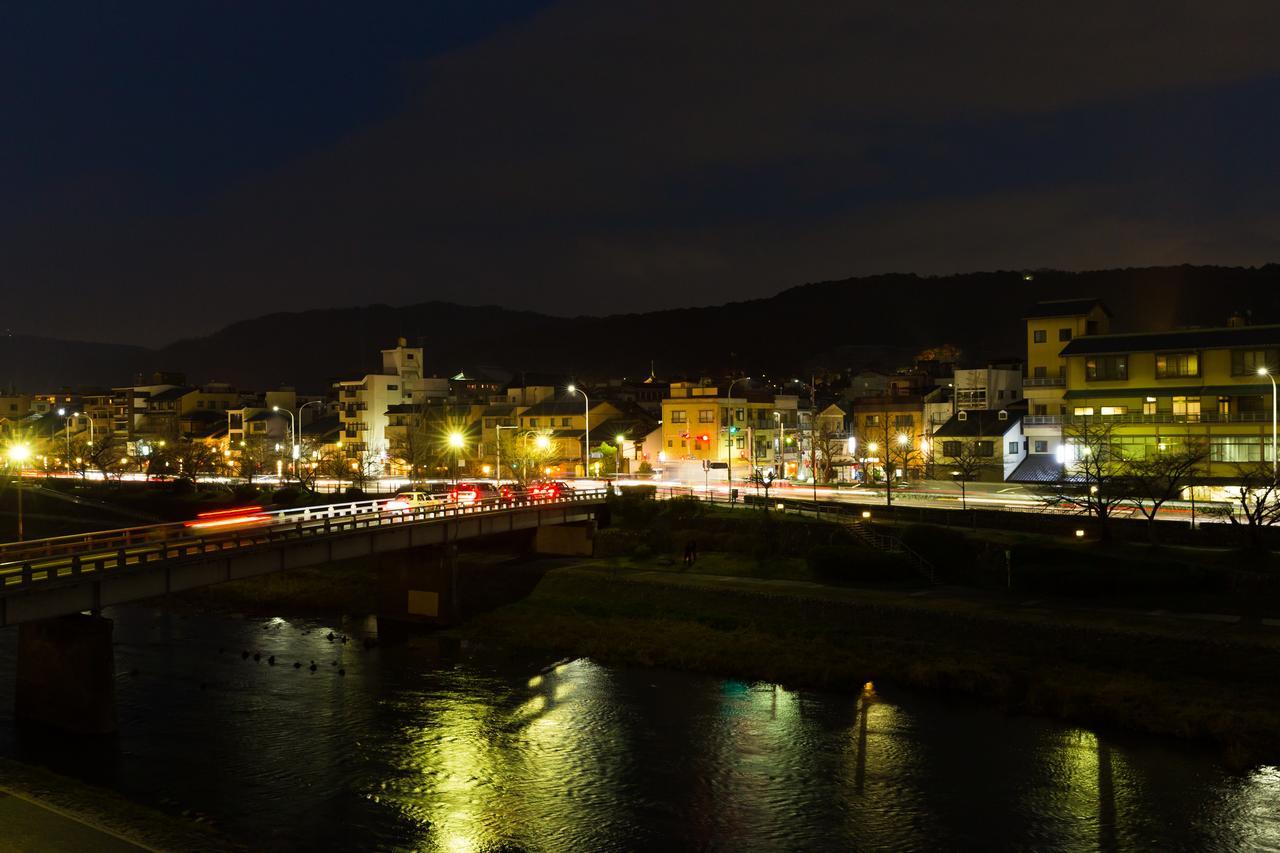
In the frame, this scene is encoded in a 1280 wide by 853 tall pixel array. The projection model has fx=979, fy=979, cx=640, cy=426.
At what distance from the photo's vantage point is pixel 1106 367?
63.8 metres

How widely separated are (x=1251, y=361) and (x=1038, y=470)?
14.4 meters

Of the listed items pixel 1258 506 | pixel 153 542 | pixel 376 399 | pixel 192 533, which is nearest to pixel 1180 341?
pixel 1258 506

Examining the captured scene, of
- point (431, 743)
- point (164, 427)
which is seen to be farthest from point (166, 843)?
point (164, 427)

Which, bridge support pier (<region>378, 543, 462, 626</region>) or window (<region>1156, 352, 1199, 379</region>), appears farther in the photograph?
window (<region>1156, 352, 1199, 379</region>)

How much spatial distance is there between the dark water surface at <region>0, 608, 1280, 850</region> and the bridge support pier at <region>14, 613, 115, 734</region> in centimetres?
88

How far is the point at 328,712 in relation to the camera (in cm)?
3070

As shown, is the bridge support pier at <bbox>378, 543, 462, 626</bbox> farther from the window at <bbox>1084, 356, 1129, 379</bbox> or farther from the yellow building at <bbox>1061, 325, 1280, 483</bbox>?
the window at <bbox>1084, 356, 1129, 379</bbox>

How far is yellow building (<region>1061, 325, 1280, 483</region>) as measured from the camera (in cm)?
5659

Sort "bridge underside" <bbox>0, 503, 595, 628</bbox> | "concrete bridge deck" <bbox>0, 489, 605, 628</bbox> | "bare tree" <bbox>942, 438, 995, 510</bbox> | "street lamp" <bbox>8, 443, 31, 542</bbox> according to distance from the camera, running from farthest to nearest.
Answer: "bare tree" <bbox>942, 438, 995, 510</bbox>, "street lamp" <bbox>8, 443, 31, 542</bbox>, "concrete bridge deck" <bbox>0, 489, 605, 628</bbox>, "bridge underside" <bbox>0, 503, 595, 628</bbox>

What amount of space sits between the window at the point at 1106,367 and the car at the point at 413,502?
140 ft

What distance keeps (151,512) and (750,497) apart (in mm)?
59469

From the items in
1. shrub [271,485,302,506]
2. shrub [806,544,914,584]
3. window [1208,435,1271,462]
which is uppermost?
window [1208,435,1271,462]

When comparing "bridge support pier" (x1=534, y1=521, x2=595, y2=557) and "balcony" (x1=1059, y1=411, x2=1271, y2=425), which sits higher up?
"balcony" (x1=1059, y1=411, x2=1271, y2=425)

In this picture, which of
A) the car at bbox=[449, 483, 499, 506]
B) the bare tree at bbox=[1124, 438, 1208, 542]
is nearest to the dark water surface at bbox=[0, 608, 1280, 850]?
the car at bbox=[449, 483, 499, 506]
